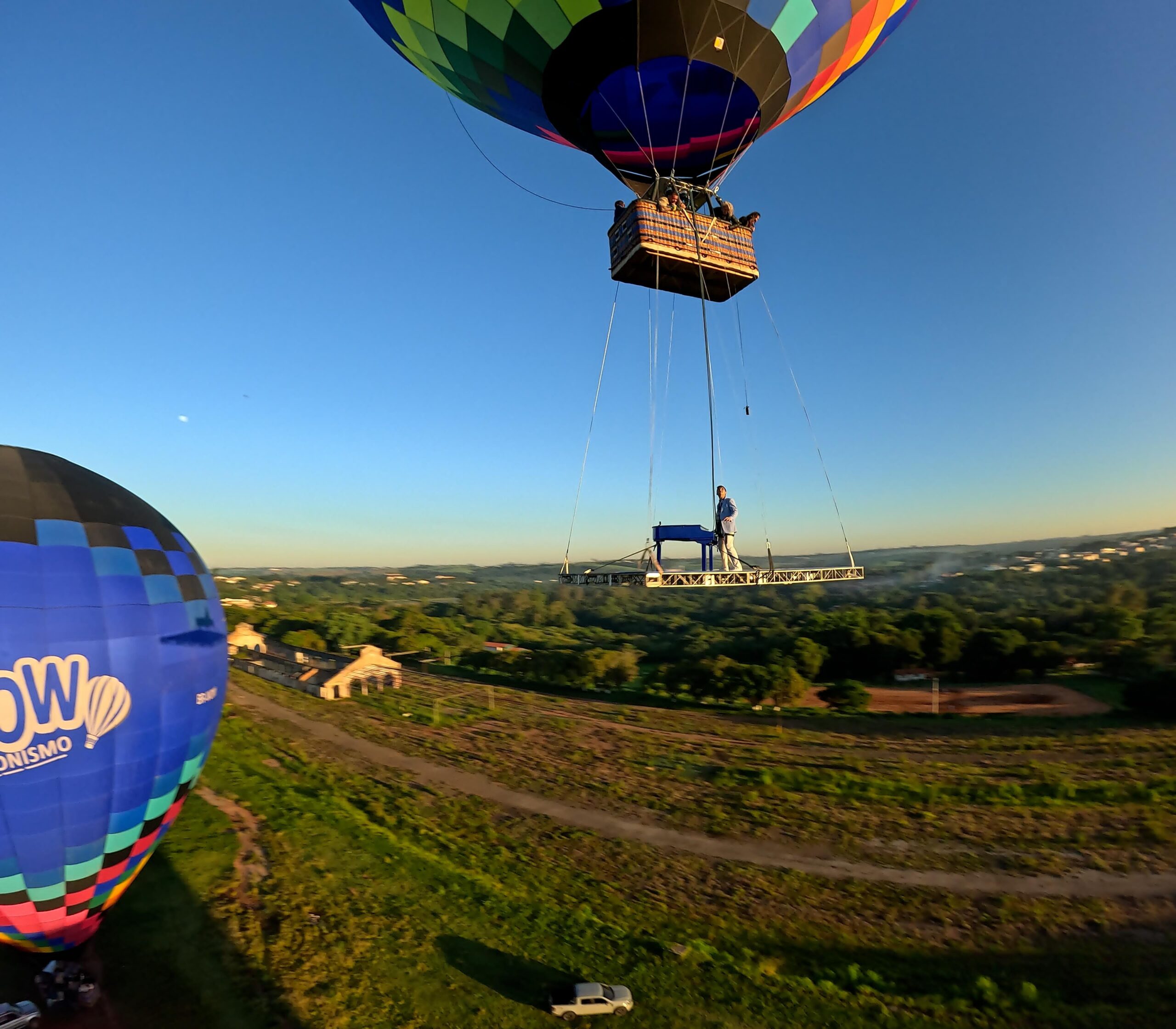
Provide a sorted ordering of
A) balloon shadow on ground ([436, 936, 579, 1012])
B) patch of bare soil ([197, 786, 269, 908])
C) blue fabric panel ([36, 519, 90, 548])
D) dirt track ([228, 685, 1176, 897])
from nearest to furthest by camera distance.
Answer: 1. blue fabric panel ([36, 519, 90, 548])
2. balloon shadow on ground ([436, 936, 579, 1012])
3. patch of bare soil ([197, 786, 269, 908])
4. dirt track ([228, 685, 1176, 897])

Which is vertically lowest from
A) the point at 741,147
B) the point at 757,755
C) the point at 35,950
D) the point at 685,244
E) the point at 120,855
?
the point at 757,755

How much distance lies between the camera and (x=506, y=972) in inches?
469

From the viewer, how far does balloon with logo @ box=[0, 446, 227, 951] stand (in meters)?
8.45

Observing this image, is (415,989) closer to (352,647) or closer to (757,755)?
(757,755)

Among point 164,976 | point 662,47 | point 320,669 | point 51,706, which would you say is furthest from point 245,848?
point 320,669

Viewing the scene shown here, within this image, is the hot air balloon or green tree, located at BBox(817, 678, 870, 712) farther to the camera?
green tree, located at BBox(817, 678, 870, 712)

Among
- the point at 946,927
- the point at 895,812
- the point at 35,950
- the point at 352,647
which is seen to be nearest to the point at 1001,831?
the point at 895,812

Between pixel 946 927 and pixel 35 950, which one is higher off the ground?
pixel 35 950

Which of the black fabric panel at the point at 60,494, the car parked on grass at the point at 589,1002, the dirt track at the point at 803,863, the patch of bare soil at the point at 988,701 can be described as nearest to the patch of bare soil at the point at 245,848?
the dirt track at the point at 803,863

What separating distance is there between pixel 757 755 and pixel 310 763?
2356 cm

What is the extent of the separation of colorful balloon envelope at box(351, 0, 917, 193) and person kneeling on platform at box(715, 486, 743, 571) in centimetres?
1074

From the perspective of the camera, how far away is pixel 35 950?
32.8 ft

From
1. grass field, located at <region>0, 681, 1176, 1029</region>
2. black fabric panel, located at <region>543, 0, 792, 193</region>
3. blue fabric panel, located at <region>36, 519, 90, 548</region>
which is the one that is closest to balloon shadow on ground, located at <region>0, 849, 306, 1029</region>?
grass field, located at <region>0, 681, 1176, 1029</region>

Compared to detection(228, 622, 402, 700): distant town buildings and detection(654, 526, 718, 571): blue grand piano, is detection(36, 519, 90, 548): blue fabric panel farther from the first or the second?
detection(228, 622, 402, 700): distant town buildings
